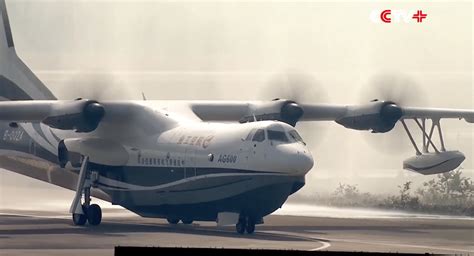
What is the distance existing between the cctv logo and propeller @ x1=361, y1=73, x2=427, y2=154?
306 centimetres

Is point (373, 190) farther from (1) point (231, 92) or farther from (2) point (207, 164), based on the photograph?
(2) point (207, 164)

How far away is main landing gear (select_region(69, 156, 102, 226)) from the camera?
151ft

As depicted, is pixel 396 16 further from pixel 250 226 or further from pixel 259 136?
pixel 250 226

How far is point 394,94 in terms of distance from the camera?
48.7m

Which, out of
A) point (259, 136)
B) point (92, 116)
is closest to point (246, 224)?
point (259, 136)

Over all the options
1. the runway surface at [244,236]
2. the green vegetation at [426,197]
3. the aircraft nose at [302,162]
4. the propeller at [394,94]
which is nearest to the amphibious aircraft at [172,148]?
the aircraft nose at [302,162]

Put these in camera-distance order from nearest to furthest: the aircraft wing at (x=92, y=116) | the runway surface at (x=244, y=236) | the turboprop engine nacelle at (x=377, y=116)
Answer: the runway surface at (x=244, y=236), the aircraft wing at (x=92, y=116), the turboprop engine nacelle at (x=377, y=116)

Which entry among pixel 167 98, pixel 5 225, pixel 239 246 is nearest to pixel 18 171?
pixel 5 225

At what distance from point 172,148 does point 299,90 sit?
22.6 ft

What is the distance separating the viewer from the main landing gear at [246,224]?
137 ft

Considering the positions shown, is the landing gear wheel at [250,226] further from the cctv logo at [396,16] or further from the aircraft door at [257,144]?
the cctv logo at [396,16]

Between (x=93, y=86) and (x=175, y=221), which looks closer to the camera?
(x=175, y=221)

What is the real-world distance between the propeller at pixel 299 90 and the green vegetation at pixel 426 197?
314 cm

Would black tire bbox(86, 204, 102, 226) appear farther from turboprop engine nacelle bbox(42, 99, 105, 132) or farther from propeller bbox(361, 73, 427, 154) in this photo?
propeller bbox(361, 73, 427, 154)
